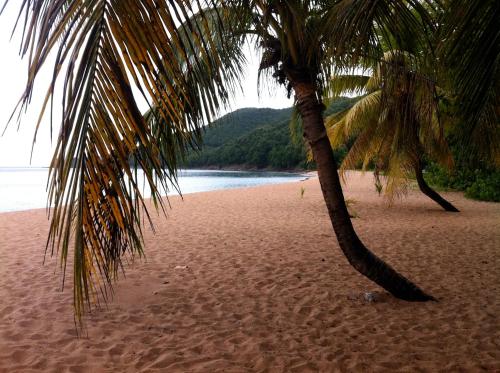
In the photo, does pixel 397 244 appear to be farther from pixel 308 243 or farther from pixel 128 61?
pixel 128 61

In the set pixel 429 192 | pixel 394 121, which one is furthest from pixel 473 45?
pixel 429 192

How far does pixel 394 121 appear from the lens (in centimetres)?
498

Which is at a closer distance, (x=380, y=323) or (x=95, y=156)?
(x=95, y=156)

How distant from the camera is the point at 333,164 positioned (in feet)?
12.5

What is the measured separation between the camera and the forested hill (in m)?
69.0

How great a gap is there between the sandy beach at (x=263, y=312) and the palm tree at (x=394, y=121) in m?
1.78

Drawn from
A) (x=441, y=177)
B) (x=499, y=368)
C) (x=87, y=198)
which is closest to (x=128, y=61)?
(x=87, y=198)

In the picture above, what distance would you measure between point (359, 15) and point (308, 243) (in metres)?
5.14

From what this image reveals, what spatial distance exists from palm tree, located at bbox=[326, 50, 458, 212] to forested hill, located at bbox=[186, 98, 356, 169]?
50938 mm

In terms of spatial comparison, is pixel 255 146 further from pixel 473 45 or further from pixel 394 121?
pixel 473 45

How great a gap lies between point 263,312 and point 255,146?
71.8 meters

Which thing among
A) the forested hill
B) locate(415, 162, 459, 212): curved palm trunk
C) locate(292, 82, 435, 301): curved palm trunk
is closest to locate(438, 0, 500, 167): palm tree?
locate(292, 82, 435, 301): curved palm trunk

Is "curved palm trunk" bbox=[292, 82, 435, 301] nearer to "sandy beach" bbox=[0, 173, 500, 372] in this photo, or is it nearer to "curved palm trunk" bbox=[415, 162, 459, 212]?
"sandy beach" bbox=[0, 173, 500, 372]

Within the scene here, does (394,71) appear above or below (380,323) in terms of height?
above
